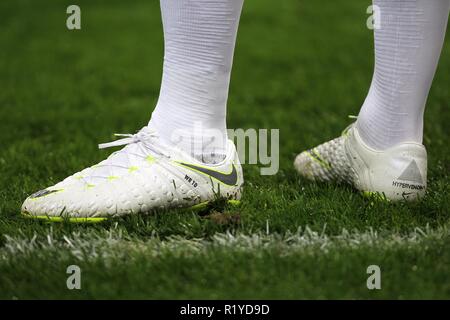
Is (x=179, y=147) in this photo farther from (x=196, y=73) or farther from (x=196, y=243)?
(x=196, y=243)

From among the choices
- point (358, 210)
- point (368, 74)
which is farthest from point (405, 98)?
point (368, 74)

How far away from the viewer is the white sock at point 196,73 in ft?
6.75

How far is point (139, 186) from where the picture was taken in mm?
2066

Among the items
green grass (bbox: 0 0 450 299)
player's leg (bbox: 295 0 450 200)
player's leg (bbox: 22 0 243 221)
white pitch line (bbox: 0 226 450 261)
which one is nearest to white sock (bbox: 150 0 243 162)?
player's leg (bbox: 22 0 243 221)

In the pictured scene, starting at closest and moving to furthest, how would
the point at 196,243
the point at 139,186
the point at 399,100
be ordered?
1. the point at 196,243
2. the point at 139,186
3. the point at 399,100

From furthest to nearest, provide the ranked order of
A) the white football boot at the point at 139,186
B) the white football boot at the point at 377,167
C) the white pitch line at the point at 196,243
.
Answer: the white football boot at the point at 377,167, the white football boot at the point at 139,186, the white pitch line at the point at 196,243

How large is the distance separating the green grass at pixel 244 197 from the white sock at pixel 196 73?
0.78 ft

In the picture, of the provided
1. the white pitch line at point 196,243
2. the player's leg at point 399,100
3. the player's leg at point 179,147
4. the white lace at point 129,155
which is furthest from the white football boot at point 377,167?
the white lace at point 129,155

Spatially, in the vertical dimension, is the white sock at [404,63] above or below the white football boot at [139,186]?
above

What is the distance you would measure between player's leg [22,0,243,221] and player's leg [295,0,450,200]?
43 cm

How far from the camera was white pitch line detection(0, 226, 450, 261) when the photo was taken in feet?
5.97

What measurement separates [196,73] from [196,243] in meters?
0.52

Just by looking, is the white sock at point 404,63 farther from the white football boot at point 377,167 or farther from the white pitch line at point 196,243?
the white pitch line at point 196,243

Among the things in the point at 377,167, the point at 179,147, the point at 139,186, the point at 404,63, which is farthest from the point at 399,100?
the point at 139,186
